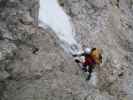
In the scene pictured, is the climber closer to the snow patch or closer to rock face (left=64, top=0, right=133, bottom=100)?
the snow patch

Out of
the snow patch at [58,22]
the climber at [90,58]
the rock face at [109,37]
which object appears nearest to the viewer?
the climber at [90,58]

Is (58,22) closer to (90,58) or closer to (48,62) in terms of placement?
(90,58)

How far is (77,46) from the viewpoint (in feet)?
58.5

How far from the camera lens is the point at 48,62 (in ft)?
48.3

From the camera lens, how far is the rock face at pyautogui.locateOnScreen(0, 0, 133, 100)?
1384cm

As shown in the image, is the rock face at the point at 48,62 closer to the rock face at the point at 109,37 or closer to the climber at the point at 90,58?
the rock face at the point at 109,37

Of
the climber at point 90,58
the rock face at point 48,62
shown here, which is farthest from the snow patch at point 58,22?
the climber at point 90,58

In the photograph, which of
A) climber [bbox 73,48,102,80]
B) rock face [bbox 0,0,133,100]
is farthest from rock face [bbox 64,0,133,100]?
climber [bbox 73,48,102,80]

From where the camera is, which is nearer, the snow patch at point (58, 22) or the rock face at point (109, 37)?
the snow patch at point (58, 22)

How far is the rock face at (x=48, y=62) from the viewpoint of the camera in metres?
13.8

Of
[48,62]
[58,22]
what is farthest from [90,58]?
[58,22]

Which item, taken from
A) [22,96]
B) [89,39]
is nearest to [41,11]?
[89,39]

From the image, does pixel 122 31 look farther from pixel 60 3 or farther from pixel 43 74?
pixel 43 74

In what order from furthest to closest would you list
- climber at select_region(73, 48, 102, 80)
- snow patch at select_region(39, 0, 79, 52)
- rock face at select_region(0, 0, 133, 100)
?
snow patch at select_region(39, 0, 79, 52) < climber at select_region(73, 48, 102, 80) < rock face at select_region(0, 0, 133, 100)
